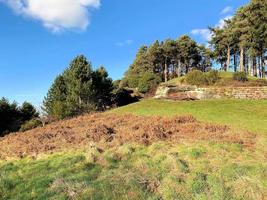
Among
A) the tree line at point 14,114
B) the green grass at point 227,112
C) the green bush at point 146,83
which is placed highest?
the green bush at point 146,83

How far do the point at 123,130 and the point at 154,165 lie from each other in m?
5.92

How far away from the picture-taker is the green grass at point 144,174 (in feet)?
24.5

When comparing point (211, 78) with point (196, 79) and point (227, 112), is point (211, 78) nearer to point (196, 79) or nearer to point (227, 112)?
point (196, 79)

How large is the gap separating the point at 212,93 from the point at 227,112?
8843mm

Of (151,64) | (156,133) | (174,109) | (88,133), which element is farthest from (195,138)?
(151,64)

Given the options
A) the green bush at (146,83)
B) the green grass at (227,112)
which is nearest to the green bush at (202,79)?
the green grass at (227,112)

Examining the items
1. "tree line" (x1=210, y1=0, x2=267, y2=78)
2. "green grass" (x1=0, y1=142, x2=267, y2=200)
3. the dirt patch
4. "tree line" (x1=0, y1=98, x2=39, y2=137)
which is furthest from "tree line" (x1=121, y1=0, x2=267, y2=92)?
"green grass" (x1=0, y1=142, x2=267, y2=200)

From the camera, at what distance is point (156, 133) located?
1396 cm

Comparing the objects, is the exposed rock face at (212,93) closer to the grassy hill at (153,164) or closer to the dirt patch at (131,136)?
the grassy hill at (153,164)

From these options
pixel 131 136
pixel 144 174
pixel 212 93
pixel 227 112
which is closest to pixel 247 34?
pixel 212 93

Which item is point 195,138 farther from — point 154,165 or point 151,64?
point 151,64

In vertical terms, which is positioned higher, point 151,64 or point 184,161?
point 151,64

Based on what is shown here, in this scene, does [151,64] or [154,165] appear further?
[151,64]

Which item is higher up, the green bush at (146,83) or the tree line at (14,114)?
the green bush at (146,83)
